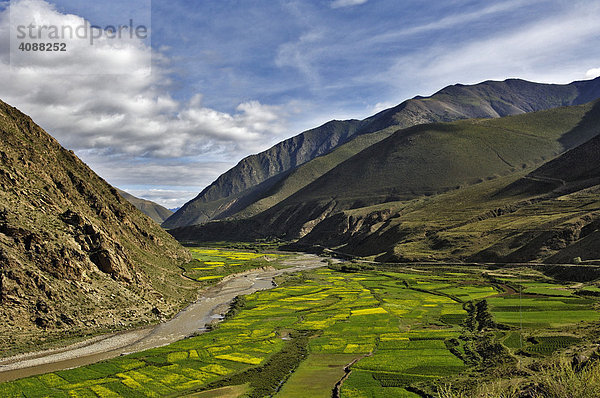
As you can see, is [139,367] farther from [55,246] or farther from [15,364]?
[55,246]

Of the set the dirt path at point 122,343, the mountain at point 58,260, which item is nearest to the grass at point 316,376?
the dirt path at point 122,343

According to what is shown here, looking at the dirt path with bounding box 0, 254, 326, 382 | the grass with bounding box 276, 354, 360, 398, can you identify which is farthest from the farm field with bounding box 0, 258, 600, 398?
the dirt path with bounding box 0, 254, 326, 382

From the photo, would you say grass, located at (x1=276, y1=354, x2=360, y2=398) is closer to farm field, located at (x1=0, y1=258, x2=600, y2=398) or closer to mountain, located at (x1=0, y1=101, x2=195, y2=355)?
farm field, located at (x1=0, y1=258, x2=600, y2=398)

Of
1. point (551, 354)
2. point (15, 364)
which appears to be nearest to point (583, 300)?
point (551, 354)

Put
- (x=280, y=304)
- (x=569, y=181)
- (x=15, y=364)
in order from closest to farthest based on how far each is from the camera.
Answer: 1. (x=15, y=364)
2. (x=280, y=304)
3. (x=569, y=181)

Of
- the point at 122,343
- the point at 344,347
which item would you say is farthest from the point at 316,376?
the point at 122,343

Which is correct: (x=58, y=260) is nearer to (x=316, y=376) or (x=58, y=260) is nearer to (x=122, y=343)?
(x=122, y=343)

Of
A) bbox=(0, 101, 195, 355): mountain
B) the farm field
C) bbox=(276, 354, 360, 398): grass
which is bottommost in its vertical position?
bbox=(276, 354, 360, 398): grass

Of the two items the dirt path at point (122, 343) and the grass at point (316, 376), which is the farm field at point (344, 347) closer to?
the grass at point (316, 376)
